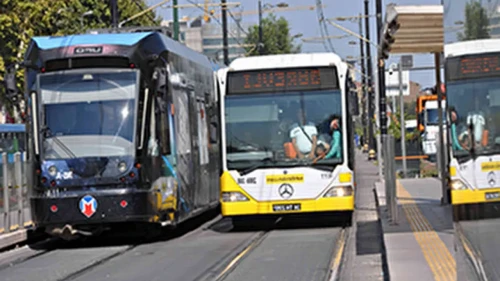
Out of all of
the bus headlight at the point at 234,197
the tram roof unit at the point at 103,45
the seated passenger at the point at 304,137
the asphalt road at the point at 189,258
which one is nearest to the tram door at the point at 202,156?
the asphalt road at the point at 189,258

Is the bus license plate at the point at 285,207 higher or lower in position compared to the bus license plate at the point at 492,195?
lower

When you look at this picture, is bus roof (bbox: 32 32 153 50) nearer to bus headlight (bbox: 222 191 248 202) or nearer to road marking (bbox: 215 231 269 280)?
bus headlight (bbox: 222 191 248 202)

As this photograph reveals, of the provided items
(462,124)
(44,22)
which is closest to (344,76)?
(462,124)

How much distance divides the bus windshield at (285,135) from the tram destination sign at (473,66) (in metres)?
14.3

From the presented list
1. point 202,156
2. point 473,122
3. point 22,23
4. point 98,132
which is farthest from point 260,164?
point 22,23

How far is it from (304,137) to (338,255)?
4.31 m

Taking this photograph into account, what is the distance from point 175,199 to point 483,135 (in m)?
14.2

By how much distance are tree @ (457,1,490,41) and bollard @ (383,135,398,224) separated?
13.2 m

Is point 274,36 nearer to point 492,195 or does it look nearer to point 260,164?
point 260,164

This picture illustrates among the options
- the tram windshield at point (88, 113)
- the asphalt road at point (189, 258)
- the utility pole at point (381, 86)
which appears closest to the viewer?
the asphalt road at point (189, 258)

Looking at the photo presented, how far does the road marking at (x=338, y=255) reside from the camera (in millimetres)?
11617

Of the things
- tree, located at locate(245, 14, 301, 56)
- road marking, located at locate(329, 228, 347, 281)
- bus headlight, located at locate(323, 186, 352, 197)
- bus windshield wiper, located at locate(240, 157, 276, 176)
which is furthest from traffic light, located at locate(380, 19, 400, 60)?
tree, located at locate(245, 14, 301, 56)

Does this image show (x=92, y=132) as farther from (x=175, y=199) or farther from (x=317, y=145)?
(x=317, y=145)

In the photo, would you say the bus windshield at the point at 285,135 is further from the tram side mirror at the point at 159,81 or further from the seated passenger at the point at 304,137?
the tram side mirror at the point at 159,81
